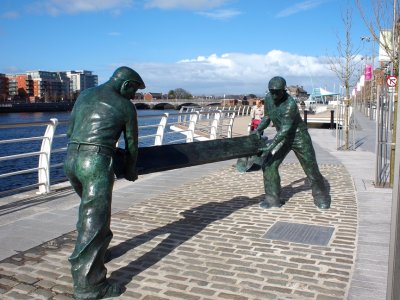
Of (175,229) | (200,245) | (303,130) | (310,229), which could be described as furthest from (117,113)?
(303,130)

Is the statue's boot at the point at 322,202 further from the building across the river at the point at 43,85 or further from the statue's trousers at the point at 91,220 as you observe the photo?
the building across the river at the point at 43,85

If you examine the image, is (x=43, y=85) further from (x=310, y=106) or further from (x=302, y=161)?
(x=302, y=161)

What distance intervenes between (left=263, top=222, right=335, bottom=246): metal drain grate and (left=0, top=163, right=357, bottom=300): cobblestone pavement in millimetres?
107

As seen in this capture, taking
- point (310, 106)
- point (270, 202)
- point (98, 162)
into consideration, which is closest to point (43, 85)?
point (310, 106)

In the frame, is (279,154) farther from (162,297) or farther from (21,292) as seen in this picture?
(21,292)

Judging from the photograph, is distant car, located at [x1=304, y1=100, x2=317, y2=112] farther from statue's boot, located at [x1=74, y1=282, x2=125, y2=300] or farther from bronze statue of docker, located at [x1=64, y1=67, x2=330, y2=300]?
statue's boot, located at [x1=74, y1=282, x2=125, y2=300]

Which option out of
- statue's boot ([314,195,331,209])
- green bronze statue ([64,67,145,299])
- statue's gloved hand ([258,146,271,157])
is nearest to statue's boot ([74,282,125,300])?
green bronze statue ([64,67,145,299])

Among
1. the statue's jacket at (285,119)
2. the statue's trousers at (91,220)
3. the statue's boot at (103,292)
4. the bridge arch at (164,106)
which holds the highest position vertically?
the bridge arch at (164,106)

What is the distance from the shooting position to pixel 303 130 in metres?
6.58

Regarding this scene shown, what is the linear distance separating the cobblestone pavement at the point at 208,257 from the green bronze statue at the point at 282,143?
10.7 inches

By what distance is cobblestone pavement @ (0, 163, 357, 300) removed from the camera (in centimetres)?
383

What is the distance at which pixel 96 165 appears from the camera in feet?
11.7

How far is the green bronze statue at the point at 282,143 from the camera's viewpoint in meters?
6.33

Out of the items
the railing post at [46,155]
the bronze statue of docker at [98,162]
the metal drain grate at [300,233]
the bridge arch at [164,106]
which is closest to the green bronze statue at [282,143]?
the metal drain grate at [300,233]
